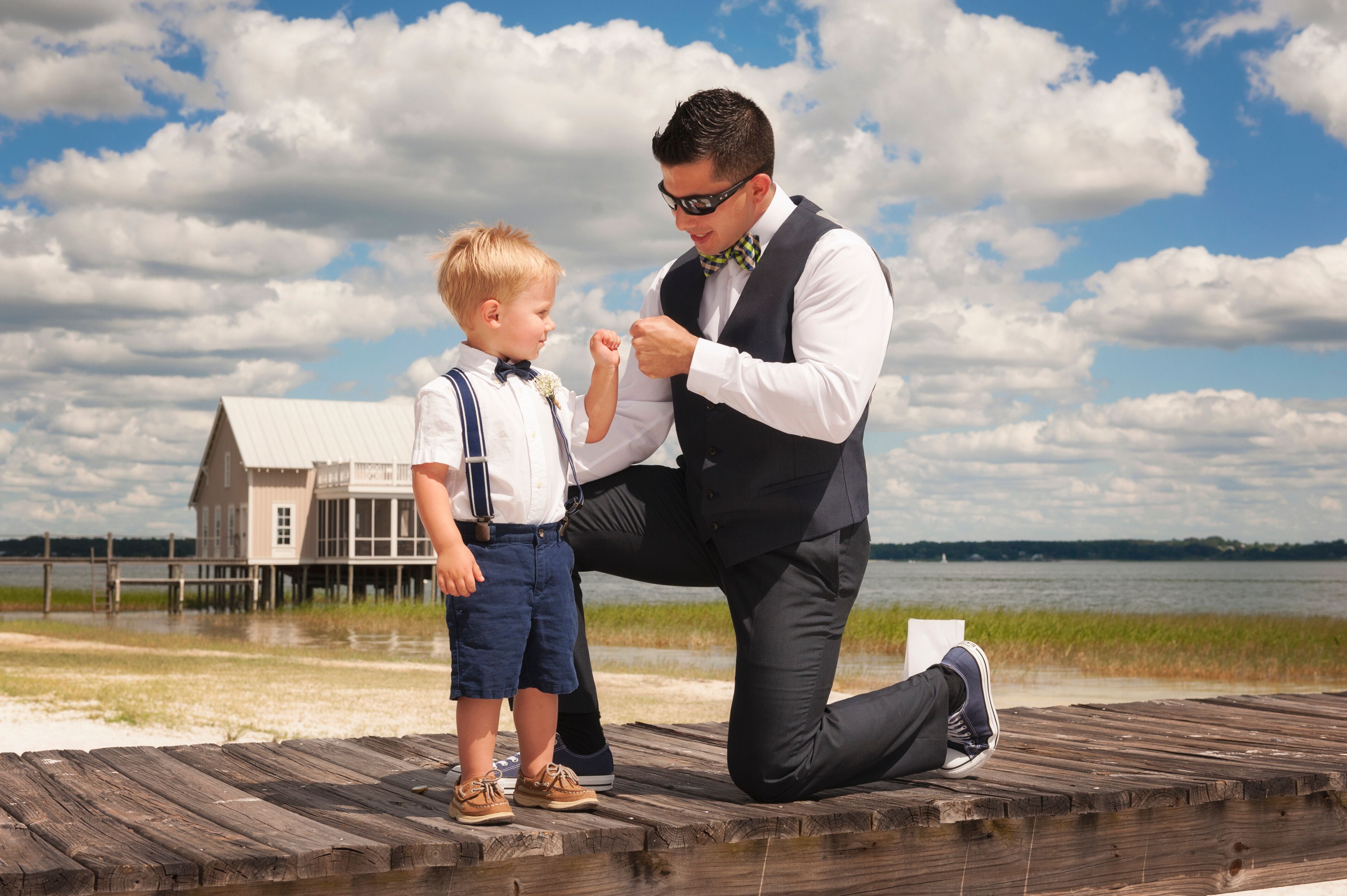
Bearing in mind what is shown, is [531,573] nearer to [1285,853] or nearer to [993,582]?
[1285,853]

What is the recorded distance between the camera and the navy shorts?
3117 mm

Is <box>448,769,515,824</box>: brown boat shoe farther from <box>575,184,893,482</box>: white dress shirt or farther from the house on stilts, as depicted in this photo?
the house on stilts

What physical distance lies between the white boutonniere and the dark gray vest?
0.52 metres

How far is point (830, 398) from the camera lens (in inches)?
132

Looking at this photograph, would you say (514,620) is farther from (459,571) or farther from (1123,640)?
(1123,640)

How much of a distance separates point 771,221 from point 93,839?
8.64 ft

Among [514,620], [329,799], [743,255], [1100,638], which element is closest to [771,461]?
[743,255]

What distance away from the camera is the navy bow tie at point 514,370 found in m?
3.30

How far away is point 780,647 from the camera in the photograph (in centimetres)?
350

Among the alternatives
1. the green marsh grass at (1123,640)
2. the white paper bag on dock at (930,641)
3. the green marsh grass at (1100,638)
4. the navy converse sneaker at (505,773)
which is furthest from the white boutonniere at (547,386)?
the green marsh grass at (1123,640)

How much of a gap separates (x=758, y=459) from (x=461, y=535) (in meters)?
0.93

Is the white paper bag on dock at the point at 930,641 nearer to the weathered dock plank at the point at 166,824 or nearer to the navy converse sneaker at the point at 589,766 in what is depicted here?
the navy converse sneaker at the point at 589,766

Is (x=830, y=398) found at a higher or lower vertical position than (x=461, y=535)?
higher

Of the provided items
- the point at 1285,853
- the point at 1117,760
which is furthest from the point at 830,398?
the point at 1285,853
